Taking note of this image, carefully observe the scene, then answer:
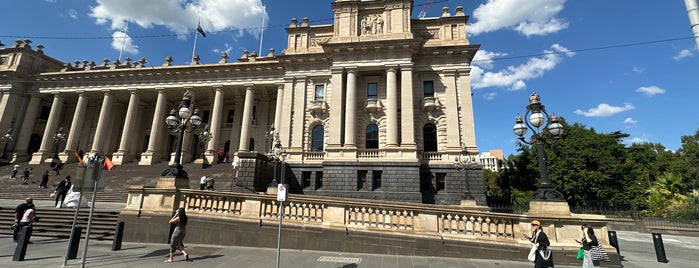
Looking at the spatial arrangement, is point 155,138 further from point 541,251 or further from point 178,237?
point 541,251

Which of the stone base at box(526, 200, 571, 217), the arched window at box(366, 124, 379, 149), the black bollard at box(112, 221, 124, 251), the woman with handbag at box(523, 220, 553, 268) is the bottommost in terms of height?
the black bollard at box(112, 221, 124, 251)

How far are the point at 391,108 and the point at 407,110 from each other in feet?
4.48

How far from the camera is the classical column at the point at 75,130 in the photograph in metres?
34.6

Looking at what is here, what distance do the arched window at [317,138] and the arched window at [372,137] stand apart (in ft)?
13.8

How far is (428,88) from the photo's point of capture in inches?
Answer: 1075

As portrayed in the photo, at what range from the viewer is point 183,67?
34531 millimetres

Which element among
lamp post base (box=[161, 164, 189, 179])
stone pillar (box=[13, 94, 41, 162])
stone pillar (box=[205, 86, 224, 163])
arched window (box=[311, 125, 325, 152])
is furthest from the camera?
stone pillar (box=[13, 94, 41, 162])

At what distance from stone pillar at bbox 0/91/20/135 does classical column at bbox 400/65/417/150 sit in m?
47.4

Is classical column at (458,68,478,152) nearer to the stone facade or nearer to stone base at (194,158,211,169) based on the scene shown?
the stone facade

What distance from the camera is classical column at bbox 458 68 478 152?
25.1m

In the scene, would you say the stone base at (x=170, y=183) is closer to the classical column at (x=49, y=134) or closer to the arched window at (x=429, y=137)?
the arched window at (x=429, y=137)

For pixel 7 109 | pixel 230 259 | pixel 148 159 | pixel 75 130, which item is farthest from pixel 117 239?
pixel 7 109

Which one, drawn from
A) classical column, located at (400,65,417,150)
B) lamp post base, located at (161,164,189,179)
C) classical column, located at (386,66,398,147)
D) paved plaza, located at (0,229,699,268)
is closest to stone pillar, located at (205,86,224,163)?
classical column, located at (386,66,398,147)

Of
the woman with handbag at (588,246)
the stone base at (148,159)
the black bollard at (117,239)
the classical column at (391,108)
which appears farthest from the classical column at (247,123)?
the woman with handbag at (588,246)
